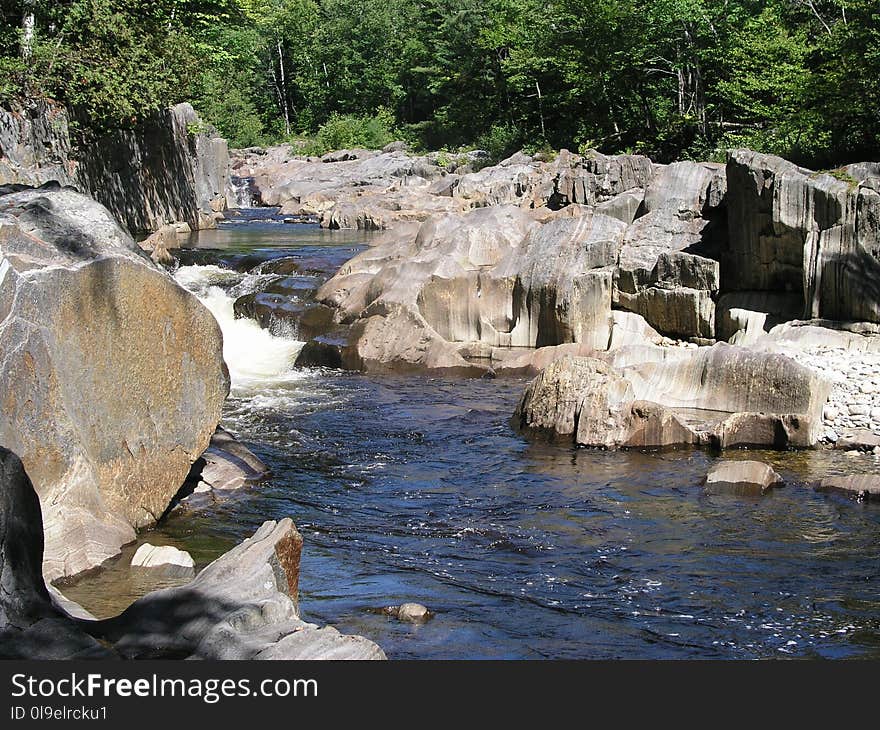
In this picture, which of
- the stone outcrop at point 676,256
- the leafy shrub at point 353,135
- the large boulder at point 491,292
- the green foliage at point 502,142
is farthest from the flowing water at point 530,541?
the leafy shrub at point 353,135

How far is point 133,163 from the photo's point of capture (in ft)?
94.1

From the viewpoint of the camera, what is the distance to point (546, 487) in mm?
10828

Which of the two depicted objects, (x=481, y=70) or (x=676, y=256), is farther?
(x=481, y=70)

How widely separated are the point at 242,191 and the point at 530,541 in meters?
39.9

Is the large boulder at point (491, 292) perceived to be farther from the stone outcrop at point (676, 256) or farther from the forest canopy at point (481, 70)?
the forest canopy at point (481, 70)

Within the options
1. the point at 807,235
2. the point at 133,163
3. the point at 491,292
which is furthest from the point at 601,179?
the point at 133,163

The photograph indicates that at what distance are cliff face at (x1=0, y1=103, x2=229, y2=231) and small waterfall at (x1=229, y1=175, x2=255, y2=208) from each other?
22.9 feet

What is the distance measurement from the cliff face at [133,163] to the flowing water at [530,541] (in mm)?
9426

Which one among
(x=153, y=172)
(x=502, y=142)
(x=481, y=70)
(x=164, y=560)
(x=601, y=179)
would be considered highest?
(x=481, y=70)

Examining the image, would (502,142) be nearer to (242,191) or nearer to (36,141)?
(242,191)

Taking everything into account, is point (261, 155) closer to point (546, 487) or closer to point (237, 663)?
point (546, 487)

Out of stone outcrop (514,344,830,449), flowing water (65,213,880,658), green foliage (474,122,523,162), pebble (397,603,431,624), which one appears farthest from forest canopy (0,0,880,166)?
pebble (397,603,431,624)

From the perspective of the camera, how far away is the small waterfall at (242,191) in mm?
44597

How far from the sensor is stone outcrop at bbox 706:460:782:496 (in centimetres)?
1048
